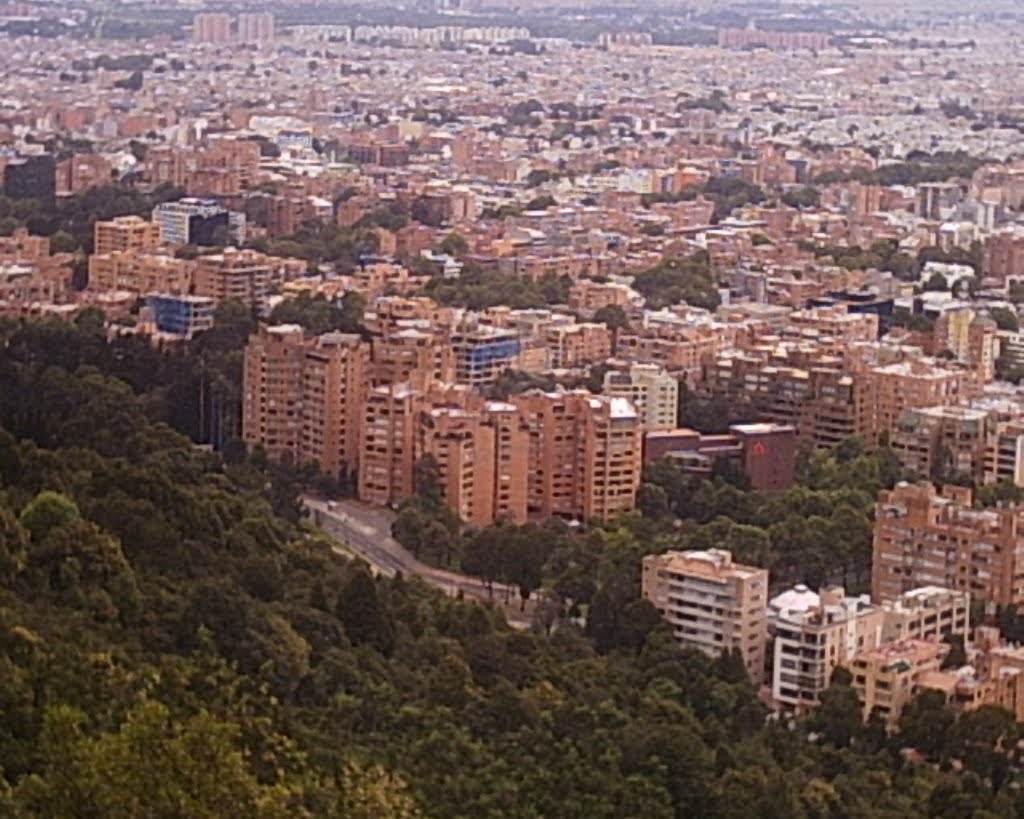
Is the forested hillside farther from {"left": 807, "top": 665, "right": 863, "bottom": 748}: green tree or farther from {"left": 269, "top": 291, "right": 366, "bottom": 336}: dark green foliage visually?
{"left": 269, "top": 291, "right": 366, "bottom": 336}: dark green foliage

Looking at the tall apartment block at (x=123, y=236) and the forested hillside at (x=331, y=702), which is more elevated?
the forested hillside at (x=331, y=702)

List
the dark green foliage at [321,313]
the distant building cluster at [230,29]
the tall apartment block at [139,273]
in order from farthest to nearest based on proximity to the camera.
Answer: the distant building cluster at [230,29]
the tall apartment block at [139,273]
the dark green foliage at [321,313]

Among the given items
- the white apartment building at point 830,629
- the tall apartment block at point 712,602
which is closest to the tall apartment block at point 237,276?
the tall apartment block at point 712,602

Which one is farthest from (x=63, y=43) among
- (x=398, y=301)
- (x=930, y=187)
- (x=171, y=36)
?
(x=398, y=301)

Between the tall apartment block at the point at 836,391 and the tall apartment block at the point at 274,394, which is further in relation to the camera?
the tall apartment block at the point at 836,391

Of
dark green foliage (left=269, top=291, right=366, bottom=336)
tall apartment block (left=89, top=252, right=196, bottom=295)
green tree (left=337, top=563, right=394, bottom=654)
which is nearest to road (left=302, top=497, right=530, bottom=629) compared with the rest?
green tree (left=337, top=563, right=394, bottom=654)

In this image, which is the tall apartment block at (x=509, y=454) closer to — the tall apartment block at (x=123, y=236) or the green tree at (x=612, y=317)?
the green tree at (x=612, y=317)

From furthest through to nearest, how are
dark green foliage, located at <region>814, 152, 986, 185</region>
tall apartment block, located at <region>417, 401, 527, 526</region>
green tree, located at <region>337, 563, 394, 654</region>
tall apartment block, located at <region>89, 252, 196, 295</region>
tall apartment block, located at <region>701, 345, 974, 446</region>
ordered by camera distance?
dark green foliage, located at <region>814, 152, 986, 185</region>, tall apartment block, located at <region>89, 252, 196, 295</region>, tall apartment block, located at <region>701, 345, 974, 446</region>, tall apartment block, located at <region>417, 401, 527, 526</region>, green tree, located at <region>337, 563, 394, 654</region>
